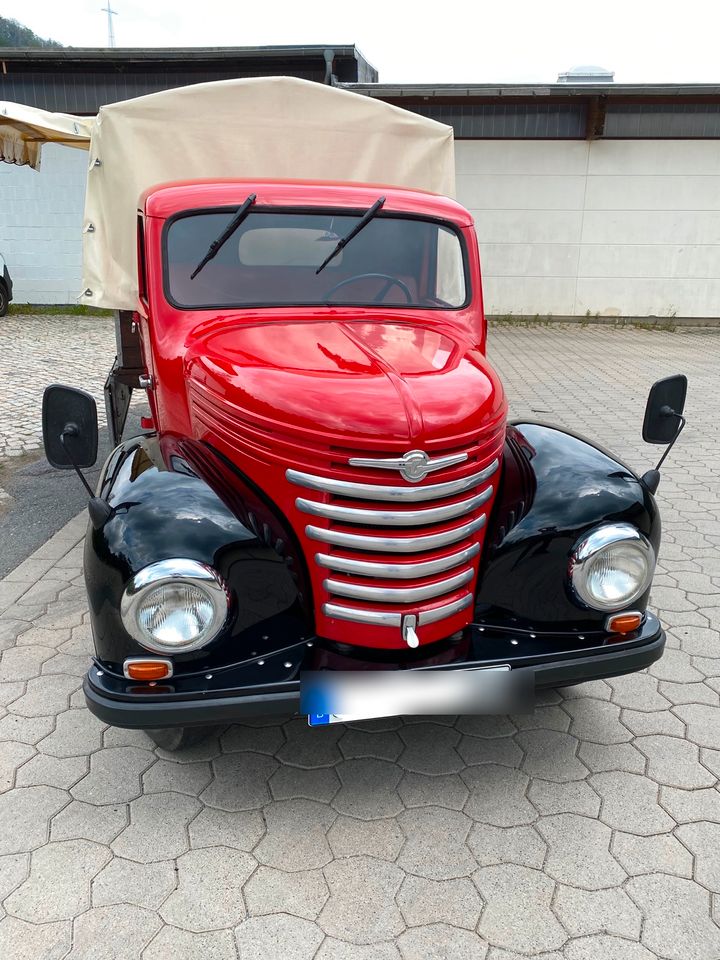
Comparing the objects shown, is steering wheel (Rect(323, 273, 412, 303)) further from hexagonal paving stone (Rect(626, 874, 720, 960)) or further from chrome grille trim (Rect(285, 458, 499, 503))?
hexagonal paving stone (Rect(626, 874, 720, 960))

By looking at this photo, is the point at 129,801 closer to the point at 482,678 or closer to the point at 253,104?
the point at 482,678

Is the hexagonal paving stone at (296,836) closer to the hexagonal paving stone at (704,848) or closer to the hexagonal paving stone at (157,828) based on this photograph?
the hexagonal paving stone at (157,828)

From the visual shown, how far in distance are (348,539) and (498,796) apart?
1.11 metres

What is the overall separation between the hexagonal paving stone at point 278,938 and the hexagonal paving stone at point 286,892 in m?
0.03

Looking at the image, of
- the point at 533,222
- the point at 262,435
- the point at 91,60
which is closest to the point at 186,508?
the point at 262,435

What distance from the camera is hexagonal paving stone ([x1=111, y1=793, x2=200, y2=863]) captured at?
231cm

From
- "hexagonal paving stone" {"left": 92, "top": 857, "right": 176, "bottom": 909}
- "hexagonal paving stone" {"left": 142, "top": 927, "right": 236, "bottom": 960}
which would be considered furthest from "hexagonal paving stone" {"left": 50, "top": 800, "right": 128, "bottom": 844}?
"hexagonal paving stone" {"left": 142, "top": 927, "right": 236, "bottom": 960}

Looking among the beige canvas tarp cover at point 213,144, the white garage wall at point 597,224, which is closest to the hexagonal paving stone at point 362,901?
the beige canvas tarp cover at point 213,144

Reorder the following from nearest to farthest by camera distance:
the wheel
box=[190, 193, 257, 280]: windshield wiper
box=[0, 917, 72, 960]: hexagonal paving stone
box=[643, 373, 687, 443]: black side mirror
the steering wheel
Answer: box=[0, 917, 72, 960]: hexagonal paving stone, the wheel, box=[643, 373, 687, 443]: black side mirror, box=[190, 193, 257, 280]: windshield wiper, the steering wheel

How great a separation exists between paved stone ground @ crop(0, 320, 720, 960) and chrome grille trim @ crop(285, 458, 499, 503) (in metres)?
0.97

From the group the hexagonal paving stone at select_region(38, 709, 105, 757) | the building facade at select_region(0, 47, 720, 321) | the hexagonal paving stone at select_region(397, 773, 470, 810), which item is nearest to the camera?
the hexagonal paving stone at select_region(397, 773, 470, 810)

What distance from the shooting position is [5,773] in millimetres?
2623

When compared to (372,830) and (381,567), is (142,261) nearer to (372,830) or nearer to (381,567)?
(381,567)

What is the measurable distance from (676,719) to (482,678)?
1163 millimetres
